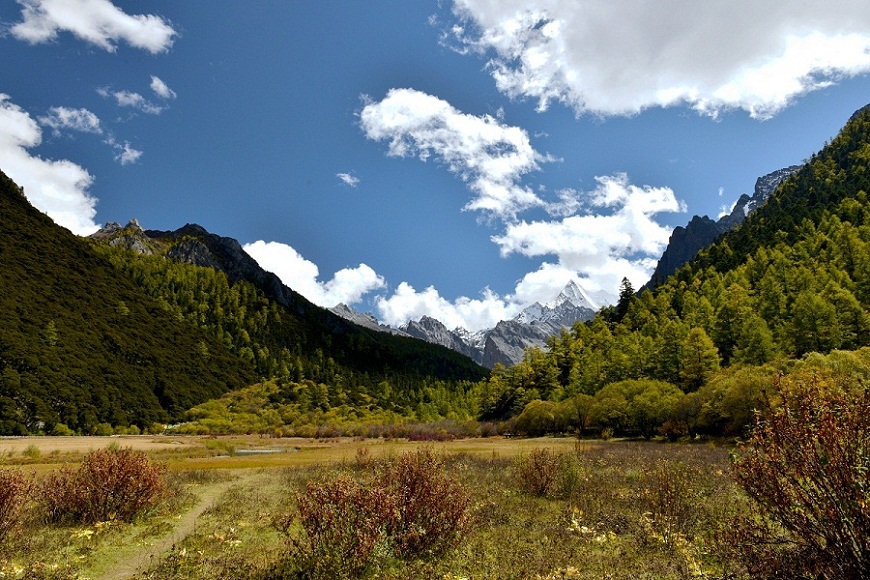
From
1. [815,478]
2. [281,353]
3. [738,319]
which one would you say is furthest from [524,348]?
[281,353]

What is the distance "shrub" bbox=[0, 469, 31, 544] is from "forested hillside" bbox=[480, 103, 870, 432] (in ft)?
131

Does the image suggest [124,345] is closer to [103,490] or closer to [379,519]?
[103,490]

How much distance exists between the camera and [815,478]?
204 inches

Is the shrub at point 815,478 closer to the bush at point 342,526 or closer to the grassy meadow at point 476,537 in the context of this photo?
the grassy meadow at point 476,537

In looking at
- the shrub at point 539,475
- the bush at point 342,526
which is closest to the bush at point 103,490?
the bush at point 342,526

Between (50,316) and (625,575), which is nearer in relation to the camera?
(625,575)

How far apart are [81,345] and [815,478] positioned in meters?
118

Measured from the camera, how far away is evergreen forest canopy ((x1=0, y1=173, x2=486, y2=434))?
75125 millimetres

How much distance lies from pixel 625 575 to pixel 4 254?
140326mm

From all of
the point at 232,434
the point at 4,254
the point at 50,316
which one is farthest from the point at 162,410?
the point at 4,254

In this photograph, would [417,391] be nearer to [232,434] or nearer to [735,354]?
[232,434]

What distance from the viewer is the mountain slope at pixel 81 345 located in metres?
73.2

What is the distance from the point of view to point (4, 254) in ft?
336

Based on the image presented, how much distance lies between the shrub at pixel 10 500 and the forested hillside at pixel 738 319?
131 feet
